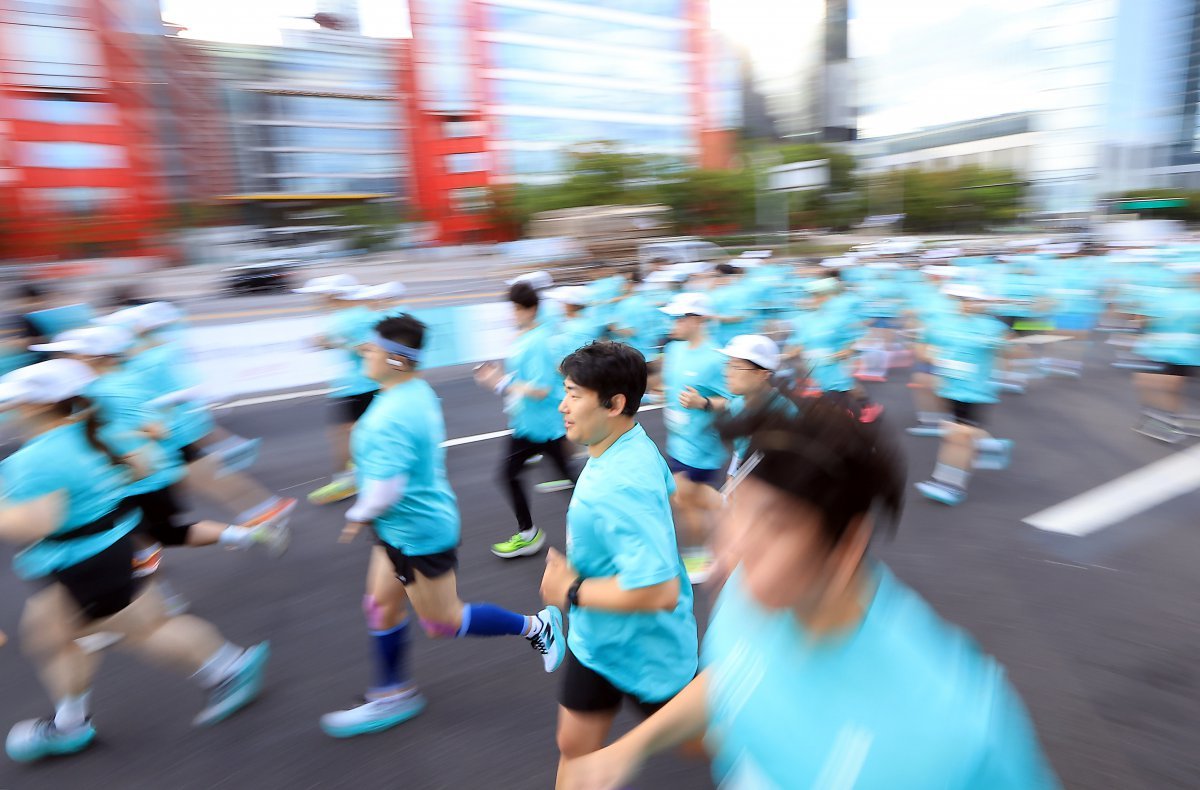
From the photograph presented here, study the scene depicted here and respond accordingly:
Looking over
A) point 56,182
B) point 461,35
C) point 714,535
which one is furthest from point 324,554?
point 461,35

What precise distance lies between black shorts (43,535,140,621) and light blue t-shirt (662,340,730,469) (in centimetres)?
296

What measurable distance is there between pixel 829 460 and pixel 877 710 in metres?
0.36

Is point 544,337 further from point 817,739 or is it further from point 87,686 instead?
point 817,739

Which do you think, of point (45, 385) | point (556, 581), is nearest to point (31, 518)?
point (45, 385)

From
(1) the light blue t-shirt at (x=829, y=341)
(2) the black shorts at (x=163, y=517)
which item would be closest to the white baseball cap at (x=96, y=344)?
(2) the black shorts at (x=163, y=517)

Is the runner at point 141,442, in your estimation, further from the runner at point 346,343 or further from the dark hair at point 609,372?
the dark hair at point 609,372

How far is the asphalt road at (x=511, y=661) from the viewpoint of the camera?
9.68 feet

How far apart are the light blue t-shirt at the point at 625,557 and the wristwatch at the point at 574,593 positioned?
4 centimetres

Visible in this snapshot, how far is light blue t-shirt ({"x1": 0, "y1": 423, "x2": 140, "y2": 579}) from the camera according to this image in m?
2.73

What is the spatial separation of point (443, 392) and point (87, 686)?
705cm

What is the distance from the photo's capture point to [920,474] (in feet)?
20.8

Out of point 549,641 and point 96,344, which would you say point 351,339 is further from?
point 549,641

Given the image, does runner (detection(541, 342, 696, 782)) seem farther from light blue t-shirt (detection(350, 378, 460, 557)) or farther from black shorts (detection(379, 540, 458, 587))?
black shorts (detection(379, 540, 458, 587))

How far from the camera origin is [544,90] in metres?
56.6
